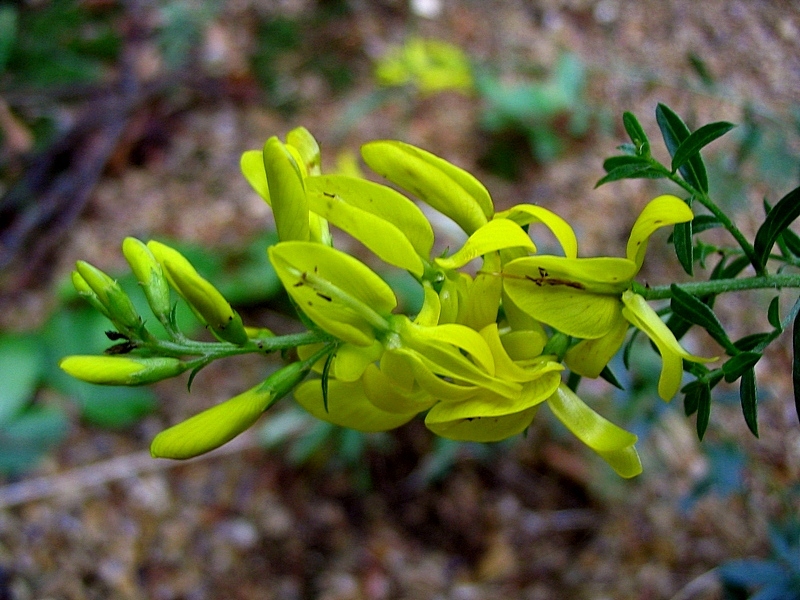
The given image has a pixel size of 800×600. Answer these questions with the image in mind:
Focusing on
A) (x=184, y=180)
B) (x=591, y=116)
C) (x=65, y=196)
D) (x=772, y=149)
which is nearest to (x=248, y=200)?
(x=184, y=180)

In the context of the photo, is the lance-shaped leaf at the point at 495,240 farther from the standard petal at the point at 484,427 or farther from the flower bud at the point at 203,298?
the flower bud at the point at 203,298

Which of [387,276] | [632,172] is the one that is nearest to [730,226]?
[632,172]

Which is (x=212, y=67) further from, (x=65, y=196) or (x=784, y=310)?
(x=784, y=310)

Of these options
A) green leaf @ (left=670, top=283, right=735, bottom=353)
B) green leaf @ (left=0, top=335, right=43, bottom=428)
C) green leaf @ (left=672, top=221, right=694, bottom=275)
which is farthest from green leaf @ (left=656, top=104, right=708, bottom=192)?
green leaf @ (left=0, top=335, right=43, bottom=428)

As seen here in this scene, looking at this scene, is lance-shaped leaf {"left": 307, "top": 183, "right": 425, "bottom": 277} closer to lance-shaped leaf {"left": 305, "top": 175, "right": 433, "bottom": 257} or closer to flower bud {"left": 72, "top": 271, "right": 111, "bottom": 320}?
lance-shaped leaf {"left": 305, "top": 175, "right": 433, "bottom": 257}

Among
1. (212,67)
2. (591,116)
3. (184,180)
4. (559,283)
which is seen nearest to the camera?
(559,283)

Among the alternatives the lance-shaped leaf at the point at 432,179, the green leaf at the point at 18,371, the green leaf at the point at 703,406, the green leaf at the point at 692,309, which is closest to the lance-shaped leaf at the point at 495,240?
the lance-shaped leaf at the point at 432,179

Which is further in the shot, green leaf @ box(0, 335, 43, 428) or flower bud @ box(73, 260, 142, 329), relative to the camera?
green leaf @ box(0, 335, 43, 428)
